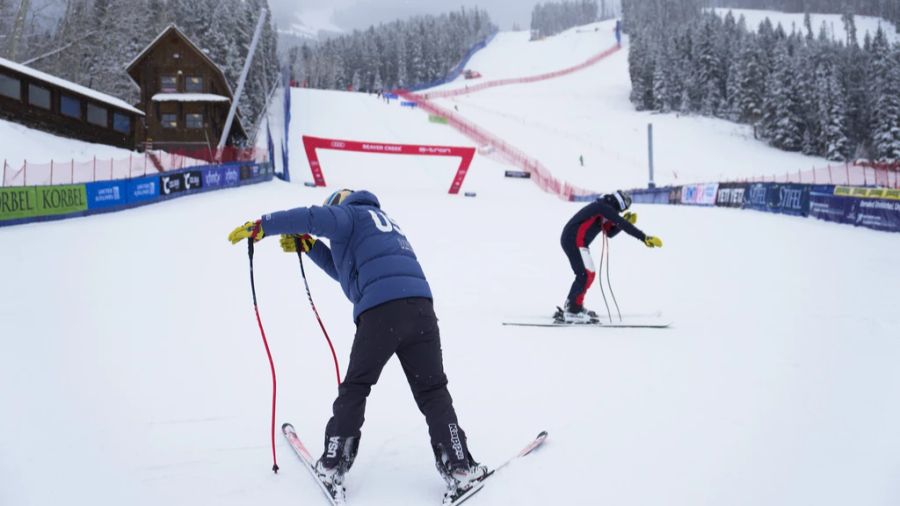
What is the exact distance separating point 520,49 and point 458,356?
120m

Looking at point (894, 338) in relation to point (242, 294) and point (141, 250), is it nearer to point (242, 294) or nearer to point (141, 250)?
point (242, 294)

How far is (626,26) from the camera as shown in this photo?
124688 millimetres

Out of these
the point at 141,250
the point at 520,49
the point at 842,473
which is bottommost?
the point at 842,473

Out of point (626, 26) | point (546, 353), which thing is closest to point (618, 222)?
point (546, 353)

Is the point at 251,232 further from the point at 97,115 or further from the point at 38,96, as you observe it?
the point at 97,115

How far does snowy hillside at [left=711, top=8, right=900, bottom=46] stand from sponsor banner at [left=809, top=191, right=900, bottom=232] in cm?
12718

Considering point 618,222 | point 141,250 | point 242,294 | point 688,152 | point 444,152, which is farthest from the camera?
point 688,152

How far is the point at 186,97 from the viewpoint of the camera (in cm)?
3725

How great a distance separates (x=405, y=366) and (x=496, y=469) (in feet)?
2.64

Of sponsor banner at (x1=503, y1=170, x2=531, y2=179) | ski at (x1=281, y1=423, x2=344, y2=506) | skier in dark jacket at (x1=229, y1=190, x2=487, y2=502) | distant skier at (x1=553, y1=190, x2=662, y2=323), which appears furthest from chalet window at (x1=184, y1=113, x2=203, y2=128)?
skier in dark jacket at (x1=229, y1=190, x2=487, y2=502)

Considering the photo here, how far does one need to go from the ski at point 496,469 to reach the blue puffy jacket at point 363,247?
3.36 feet

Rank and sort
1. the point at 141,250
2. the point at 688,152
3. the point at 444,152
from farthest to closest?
1. the point at 688,152
2. the point at 444,152
3. the point at 141,250

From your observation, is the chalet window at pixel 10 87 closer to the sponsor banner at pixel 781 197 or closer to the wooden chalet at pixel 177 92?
the wooden chalet at pixel 177 92

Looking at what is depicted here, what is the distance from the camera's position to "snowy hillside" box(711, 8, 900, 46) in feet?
422
